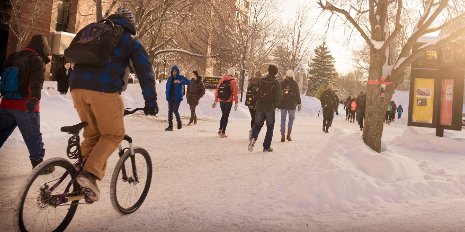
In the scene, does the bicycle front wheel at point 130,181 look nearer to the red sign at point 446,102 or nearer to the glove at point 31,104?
the glove at point 31,104

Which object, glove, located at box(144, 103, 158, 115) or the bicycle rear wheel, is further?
glove, located at box(144, 103, 158, 115)

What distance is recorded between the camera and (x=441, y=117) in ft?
46.1

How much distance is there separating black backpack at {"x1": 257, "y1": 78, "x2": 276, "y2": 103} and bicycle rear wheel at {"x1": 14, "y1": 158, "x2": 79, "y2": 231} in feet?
20.7

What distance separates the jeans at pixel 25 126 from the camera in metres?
5.08

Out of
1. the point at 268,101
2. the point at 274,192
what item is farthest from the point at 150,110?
the point at 268,101

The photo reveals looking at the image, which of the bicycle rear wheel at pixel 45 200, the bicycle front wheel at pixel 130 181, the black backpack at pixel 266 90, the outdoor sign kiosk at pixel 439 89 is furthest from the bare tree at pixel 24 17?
the bicycle rear wheel at pixel 45 200

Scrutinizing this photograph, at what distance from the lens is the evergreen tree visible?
77688mm

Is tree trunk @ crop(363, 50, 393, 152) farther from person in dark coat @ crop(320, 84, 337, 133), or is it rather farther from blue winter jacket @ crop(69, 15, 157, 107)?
person in dark coat @ crop(320, 84, 337, 133)

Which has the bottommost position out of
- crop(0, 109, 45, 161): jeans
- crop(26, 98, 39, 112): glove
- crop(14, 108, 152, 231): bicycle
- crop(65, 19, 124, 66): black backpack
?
crop(14, 108, 152, 231): bicycle

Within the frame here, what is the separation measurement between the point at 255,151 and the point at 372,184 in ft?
13.1

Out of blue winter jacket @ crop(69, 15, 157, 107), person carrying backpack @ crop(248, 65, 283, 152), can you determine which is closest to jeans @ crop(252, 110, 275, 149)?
person carrying backpack @ crop(248, 65, 283, 152)

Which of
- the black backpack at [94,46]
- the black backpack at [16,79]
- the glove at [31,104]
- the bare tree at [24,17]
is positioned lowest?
the glove at [31,104]

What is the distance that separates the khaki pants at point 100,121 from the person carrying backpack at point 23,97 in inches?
68.8

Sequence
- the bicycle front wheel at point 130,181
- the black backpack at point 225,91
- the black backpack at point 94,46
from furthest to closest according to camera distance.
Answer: the black backpack at point 225,91 < the bicycle front wheel at point 130,181 < the black backpack at point 94,46
